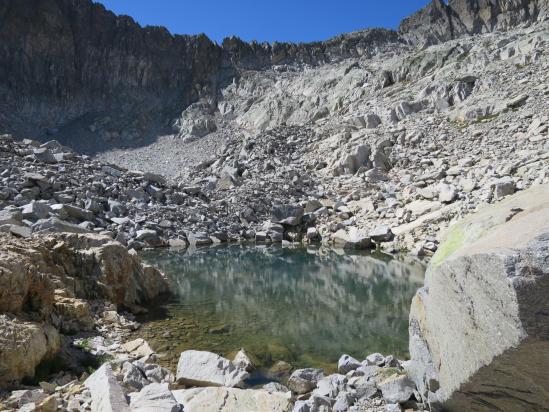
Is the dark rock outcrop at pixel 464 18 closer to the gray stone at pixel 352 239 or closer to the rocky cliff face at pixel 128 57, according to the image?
the rocky cliff face at pixel 128 57

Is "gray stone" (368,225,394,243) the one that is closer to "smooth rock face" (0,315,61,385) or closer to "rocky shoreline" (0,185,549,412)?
"rocky shoreline" (0,185,549,412)

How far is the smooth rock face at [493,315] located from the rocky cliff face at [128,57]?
66657 mm

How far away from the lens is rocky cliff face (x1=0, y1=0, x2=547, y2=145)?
69.2m

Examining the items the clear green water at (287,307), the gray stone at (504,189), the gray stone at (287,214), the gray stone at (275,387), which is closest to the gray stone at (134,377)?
the clear green water at (287,307)

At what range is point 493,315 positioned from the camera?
3213mm

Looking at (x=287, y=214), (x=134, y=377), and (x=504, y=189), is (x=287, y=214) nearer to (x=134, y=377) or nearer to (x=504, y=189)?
(x=504, y=189)

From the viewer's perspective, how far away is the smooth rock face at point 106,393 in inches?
194

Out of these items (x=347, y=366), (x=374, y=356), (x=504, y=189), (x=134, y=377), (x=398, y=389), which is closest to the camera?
(x=398, y=389)

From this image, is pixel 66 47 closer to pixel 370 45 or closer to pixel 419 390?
pixel 370 45

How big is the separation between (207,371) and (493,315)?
A: 481 centimetres

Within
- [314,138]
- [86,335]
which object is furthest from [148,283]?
[314,138]

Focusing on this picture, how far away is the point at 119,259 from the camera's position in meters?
12.4

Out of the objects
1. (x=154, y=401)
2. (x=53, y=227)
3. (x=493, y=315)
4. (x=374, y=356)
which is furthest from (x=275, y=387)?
(x=53, y=227)

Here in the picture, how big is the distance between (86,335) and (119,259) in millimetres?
3705
